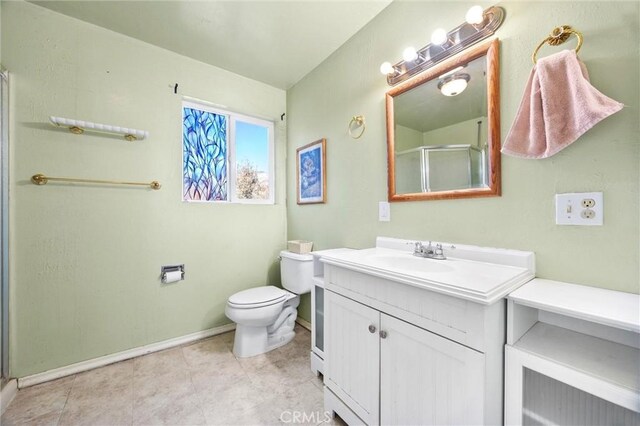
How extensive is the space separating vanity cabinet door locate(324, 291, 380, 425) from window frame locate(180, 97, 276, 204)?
57.7 inches

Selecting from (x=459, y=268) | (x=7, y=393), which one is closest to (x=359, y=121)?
(x=459, y=268)

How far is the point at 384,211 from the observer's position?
159cm

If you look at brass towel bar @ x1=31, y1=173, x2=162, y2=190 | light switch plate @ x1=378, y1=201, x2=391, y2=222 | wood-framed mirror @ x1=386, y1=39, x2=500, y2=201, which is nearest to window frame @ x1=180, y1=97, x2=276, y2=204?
brass towel bar @ x1=31, y1=173, x2=162, y2=190

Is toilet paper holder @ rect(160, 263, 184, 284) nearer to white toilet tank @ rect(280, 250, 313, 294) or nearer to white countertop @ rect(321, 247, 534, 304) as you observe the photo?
white toilet tank @ rect(280, 250, 313, 294)

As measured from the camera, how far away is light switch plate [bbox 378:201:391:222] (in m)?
1.56

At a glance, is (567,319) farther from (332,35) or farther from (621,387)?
(332,35)

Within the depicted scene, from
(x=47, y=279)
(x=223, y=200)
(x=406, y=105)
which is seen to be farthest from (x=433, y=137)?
(x=47, y=279)

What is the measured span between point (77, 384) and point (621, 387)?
8.28 ft

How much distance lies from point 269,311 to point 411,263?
3.63 ft

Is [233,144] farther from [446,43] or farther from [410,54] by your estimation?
[446,43]

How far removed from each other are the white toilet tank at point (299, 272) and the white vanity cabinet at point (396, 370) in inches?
27.0

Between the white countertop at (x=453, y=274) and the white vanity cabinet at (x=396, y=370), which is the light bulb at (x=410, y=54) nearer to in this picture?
the white countertop at (x=453, y=274)

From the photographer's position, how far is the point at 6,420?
127cm

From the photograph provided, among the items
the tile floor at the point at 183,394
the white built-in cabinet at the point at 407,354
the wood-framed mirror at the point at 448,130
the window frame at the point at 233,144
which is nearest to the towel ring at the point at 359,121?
the wood-framed mirror at the point at 448,130
